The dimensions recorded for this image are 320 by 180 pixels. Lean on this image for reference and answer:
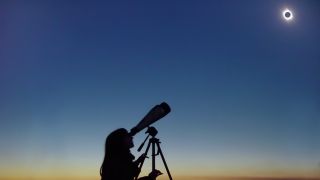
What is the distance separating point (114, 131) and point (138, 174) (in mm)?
702

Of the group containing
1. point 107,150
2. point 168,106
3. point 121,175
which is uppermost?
point 168,106

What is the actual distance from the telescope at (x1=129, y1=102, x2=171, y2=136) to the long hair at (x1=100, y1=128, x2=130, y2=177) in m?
0.39

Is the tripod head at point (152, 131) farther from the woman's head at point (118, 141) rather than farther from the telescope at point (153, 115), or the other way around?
the woman's head at point (118, 141)

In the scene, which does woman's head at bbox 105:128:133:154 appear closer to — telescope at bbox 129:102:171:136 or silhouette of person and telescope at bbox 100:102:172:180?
silhouette of person and telescope at bbox 100:102:172:180

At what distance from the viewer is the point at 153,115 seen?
5727 mm

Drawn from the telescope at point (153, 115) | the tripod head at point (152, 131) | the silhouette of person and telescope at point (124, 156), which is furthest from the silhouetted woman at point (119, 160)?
the tripod head at point (152, 131)

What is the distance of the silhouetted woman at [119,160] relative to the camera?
5020mm

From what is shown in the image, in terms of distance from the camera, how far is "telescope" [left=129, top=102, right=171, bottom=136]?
5.66m

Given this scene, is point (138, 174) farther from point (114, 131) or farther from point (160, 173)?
point (114, 131)

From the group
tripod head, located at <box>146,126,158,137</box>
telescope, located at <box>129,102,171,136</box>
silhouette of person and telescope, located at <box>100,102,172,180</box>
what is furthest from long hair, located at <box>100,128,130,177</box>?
tripod head, located at <box>146,126,158,137</box>

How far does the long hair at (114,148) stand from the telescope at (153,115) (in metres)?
0.39

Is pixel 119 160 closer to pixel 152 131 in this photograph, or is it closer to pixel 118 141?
pixel 118 141

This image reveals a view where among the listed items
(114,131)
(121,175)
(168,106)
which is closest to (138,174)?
(121,175)

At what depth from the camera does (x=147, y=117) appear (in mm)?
5703
